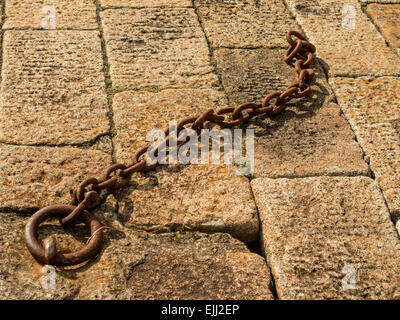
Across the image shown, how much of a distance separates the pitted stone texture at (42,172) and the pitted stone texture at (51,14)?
1.52 meters

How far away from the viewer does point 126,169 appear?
3033mm

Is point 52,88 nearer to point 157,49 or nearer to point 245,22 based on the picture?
point 157,49

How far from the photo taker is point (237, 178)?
3174 millimetres

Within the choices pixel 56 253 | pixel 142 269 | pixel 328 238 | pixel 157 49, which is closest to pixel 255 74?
pixel 157 49

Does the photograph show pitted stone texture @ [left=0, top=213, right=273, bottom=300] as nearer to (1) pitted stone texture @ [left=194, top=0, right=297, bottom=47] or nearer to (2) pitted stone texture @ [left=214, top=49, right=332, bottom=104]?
(2) pitted stone texture @ [left=214, top=49, right=332, bottom=104]

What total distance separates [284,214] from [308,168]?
44 cm

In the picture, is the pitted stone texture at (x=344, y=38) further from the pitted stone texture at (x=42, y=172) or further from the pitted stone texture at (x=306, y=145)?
the pitted stone texture at (x=42, y=172)

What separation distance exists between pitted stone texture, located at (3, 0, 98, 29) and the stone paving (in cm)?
2

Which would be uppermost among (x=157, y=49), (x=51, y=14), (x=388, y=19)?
(x=51, y=14)

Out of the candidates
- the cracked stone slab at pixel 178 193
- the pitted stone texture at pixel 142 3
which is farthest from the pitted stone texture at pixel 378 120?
the pitted stone texture at pixel 142 3

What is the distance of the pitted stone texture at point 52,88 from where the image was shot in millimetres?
3375

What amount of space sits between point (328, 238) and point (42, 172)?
165 cm
